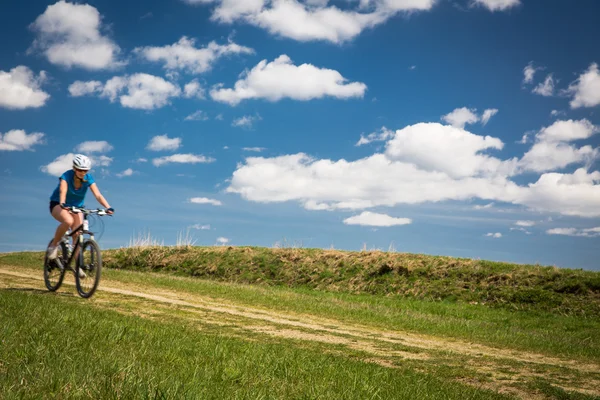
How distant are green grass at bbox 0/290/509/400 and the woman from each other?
3.75m

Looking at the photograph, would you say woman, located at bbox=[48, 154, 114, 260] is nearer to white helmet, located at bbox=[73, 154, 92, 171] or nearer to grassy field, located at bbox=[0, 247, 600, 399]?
white helmet, located at bbox=[73, 154, 92, 171]

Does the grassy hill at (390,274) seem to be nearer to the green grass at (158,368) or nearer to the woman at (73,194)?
the woman at (73,194)

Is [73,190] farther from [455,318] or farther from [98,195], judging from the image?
[455,318]

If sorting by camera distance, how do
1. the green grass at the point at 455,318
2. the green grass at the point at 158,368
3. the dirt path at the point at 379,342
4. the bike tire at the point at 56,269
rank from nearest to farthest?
the green grass at the point at 158,368 → the dirt path at the point at 379,342 → the bike tire at the point at 56,269 → the green grass at the point at 455,318

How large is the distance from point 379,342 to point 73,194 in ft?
27.8

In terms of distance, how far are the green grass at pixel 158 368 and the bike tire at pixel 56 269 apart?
404 cm

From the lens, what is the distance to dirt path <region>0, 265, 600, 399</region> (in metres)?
9.27

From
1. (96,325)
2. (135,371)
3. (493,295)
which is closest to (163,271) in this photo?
(493,295)

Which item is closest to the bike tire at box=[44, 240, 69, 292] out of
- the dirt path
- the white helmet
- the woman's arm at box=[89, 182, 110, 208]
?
the dirt path

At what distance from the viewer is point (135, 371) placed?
4.85 m

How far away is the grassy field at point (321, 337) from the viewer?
Answer: 5.15 metres

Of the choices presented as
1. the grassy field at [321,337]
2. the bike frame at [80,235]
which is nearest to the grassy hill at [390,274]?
the grassy field at [321,337]

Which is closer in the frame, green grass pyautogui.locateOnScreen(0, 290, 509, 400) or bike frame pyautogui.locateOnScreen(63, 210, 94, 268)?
green grass pyautogui.locateOnScreen(0, 290, 509, 400)

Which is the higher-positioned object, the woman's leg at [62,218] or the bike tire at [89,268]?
the woman's leg at [62,218]
